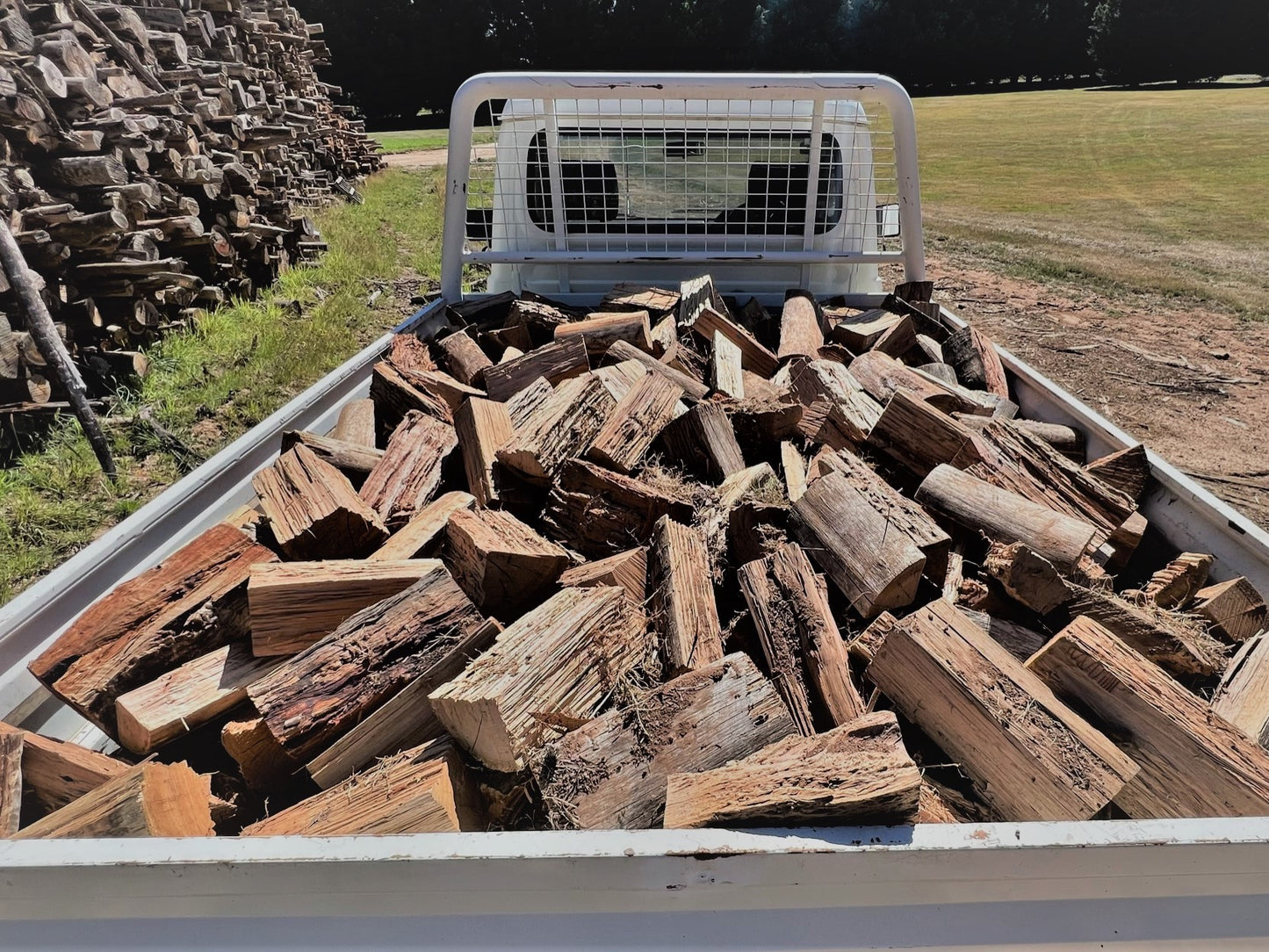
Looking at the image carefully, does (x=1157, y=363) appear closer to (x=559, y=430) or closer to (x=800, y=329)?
(x=800, y=329)

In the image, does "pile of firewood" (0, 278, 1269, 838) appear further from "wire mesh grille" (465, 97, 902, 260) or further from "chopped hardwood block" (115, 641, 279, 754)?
"wire mesh grille" (465, 97, 902, 260)

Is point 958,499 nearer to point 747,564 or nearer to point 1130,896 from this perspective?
point 747,564

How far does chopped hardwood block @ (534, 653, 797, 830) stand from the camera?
1.16 metres

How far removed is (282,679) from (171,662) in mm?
334

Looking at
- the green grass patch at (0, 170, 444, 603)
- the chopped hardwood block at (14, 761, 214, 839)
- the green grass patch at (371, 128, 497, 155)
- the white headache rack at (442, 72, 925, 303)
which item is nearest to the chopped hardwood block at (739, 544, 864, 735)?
the chopped hardwood block at (14, 761, 214, 839)

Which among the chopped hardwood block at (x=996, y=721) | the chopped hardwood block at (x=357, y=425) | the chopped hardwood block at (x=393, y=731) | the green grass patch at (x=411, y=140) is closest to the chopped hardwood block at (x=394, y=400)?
the chopped hardwood block at (x=357, y=425)

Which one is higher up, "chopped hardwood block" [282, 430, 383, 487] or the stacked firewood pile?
the stacked firewood pile

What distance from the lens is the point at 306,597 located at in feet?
4.75

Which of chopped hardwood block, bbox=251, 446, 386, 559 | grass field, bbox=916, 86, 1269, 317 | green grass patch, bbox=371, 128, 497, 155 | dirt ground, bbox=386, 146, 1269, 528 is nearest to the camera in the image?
chopped hardwood block, bbox=251, 446, 386, 559

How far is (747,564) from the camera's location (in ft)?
5.41

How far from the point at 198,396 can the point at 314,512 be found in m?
3.57

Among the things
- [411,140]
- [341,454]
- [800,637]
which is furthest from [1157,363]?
[411,140]

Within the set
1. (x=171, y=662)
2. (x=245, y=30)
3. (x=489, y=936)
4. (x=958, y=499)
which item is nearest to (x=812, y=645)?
(x=958, y=499)

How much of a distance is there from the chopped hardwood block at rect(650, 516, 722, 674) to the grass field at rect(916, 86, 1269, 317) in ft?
27.7
